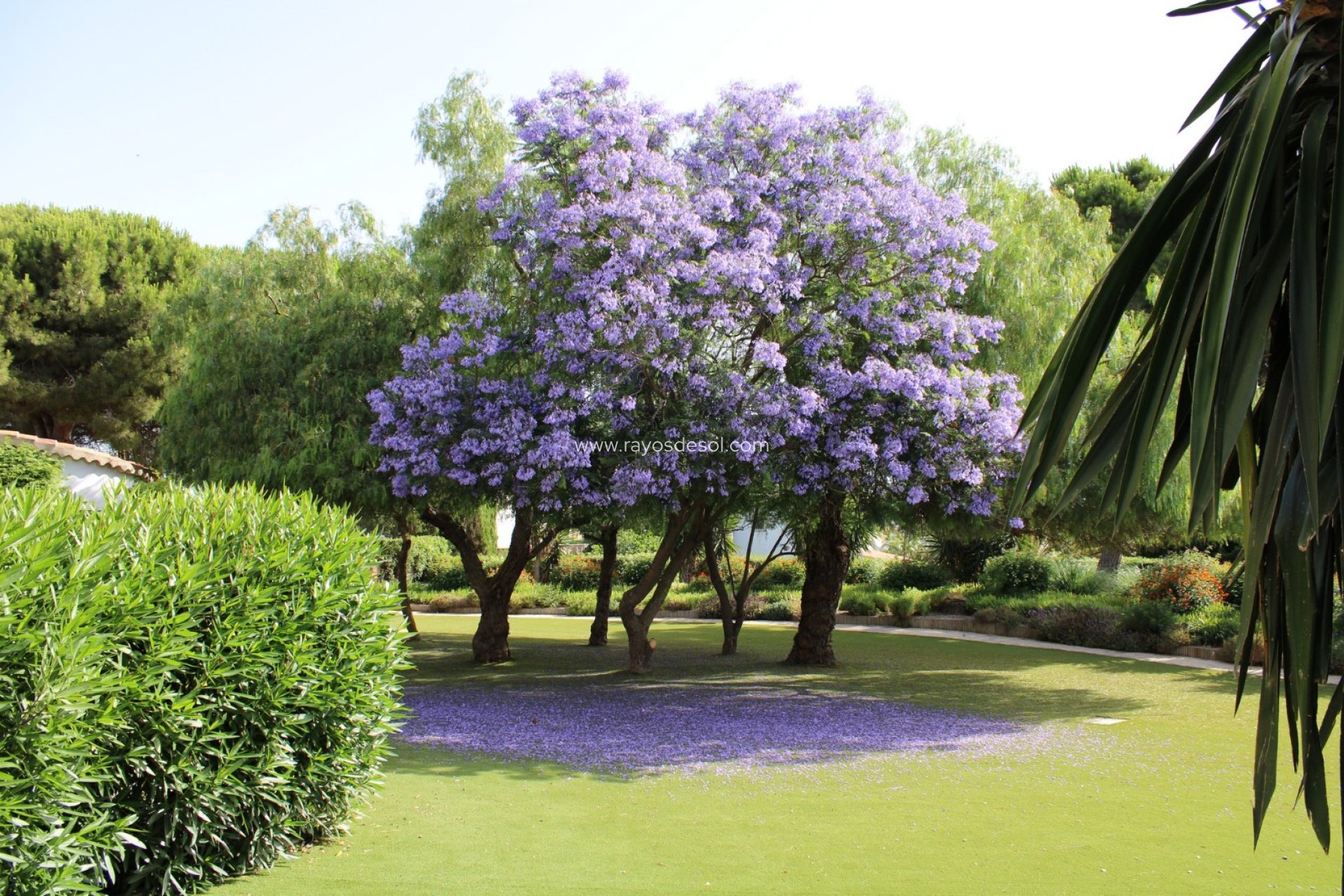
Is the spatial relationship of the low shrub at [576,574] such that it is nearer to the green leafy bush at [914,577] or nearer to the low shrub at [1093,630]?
the green leafy bush at [914,577]

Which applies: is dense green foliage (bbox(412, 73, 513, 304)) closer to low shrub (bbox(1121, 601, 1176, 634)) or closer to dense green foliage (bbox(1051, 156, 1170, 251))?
low shrub (bbox(1121, 601, 1176, 634))

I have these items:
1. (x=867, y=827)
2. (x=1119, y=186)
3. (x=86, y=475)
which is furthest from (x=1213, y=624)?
(x=86, y=475)

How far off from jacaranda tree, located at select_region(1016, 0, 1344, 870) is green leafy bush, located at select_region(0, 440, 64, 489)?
59.7 ft

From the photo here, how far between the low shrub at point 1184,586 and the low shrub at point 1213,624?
53 centimetres

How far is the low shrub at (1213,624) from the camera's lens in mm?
16203

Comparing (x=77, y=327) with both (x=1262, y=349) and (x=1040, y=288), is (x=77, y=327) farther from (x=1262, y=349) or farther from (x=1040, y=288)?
(x=1262, y=349)

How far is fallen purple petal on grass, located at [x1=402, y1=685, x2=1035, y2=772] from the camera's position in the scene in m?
9.45

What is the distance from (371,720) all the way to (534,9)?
23.7 ft

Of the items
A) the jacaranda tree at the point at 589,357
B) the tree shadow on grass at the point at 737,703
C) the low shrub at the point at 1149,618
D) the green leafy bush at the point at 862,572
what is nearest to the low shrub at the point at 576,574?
the green leafy bush at the point at 862,572

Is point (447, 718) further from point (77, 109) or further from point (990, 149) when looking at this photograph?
point (990, 149)

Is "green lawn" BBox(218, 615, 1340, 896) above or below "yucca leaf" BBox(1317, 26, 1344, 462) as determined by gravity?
below

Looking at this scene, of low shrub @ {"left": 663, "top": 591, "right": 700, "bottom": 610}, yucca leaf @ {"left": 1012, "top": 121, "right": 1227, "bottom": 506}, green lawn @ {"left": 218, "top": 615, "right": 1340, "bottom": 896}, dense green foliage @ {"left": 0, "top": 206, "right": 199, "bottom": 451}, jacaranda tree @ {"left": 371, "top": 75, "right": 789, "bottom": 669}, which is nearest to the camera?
yucca leaf @ {"left": 1012, "top": 121, "right": 1227, "bottom": 506}

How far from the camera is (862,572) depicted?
2766cm

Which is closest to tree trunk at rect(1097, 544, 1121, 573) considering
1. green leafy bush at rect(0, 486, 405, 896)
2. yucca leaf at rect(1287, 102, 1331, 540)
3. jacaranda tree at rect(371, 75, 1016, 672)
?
jacaranda tree at rect(371, 75, 1016, 672)
